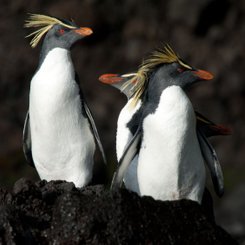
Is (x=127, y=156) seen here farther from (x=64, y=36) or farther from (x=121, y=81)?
(x=121, y=81)

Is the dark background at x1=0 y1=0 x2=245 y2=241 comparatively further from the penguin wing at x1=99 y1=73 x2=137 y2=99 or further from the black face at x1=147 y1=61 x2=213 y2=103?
the black face at x1=147 y1=61 x2=213 y2=103

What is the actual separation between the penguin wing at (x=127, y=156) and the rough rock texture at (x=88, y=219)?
539 millimetres

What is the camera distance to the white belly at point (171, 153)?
20.7 ft

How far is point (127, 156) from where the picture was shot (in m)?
6.61

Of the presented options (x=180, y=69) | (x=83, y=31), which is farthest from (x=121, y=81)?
(x=180, y=69)

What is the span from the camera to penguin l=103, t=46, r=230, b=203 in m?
6.32

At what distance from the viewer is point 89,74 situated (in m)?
15.0

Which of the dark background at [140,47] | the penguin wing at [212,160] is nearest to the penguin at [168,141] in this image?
the penguin wing at [212,160]

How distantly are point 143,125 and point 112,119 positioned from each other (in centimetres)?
773

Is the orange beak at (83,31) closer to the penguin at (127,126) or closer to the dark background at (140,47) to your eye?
the penguin at (127,126)

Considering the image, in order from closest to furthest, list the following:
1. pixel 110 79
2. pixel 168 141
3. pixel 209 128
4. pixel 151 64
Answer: pixel 168 141 → pixel 151 64 → pixel 209 128 → pixel 110 79

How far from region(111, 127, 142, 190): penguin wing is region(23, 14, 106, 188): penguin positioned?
0.38 meters

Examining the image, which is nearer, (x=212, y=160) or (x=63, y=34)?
(x=212, y=160)

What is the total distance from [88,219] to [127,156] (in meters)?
1.16
